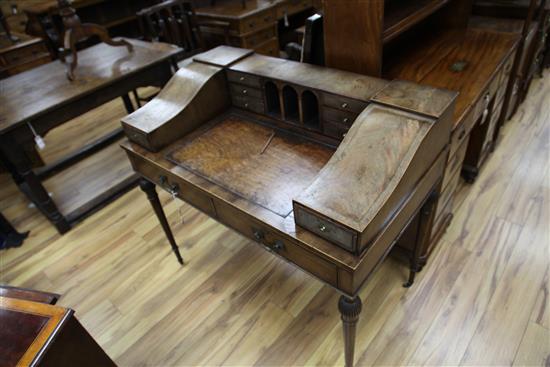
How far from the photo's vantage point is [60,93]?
1.99 m

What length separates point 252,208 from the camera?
1.05 meters

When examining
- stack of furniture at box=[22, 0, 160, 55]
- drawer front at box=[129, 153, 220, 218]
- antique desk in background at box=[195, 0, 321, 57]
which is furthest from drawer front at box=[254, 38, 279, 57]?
drawer front at box=[129, 153, 220, 218]

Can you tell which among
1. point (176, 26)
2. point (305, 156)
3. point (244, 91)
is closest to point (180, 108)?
point (244, 91)

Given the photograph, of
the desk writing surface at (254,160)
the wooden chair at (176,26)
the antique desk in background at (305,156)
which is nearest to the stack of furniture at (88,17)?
the wooden chair at (176,26)

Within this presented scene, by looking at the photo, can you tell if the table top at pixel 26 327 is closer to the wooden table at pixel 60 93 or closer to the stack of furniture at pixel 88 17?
the wooden table at pixel 60 93

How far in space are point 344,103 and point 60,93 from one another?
1.66 metres

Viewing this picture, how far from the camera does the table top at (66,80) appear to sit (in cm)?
187

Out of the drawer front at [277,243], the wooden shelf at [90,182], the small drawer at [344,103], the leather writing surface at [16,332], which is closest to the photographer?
the leather writing surface at [16,332]

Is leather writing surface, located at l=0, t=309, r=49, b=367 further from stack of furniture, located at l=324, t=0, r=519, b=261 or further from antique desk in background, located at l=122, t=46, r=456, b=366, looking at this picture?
stack of furniture, located at l=324, t=0, r=519, b=261

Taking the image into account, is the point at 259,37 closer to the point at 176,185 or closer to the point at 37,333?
the point at 176,185

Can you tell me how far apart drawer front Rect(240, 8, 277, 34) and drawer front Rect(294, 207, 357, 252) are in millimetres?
2707

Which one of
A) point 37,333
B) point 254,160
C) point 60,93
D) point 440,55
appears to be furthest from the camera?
point 60,93

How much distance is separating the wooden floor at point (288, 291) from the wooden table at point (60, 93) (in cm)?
39

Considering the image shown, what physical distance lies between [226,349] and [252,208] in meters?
0.81
